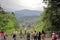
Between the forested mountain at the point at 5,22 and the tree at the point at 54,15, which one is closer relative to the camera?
the tree at the point at 54,15

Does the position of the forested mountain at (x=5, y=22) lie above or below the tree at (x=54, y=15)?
below

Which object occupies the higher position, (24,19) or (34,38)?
(34,38)

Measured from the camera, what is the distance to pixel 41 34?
16859 millimetres

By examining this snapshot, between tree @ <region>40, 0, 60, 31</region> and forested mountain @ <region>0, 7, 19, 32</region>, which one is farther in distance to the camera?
forested mountain @ <region>0, 7, 19, 32</region>

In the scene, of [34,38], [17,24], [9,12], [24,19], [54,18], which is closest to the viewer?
[34,38]

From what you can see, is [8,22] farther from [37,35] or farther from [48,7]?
[37,35]

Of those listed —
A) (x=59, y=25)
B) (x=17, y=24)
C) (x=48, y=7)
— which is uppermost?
(x=48, y=7)

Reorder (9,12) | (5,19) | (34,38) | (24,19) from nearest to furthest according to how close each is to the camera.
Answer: (34,38) → (5,19) → (9,12) → (24,19)

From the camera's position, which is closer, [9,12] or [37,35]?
[37,35]

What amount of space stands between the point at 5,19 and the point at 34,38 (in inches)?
1078

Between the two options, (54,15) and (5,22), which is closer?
(54,15)

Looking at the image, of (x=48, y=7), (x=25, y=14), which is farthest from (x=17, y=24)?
(x=48, y=7)

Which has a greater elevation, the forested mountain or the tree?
the tree

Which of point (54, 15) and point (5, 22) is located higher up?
point (54, 15)
